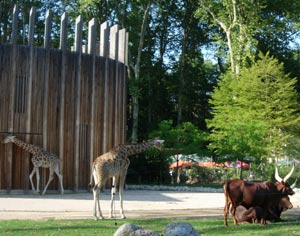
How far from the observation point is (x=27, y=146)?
19859 millimetres

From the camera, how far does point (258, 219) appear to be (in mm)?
11766

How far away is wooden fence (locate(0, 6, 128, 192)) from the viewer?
796 inches

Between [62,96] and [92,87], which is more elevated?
[92,87]

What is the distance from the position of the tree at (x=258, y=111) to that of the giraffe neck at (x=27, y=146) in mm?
10258

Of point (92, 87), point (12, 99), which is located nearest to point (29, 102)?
point (12, 99)

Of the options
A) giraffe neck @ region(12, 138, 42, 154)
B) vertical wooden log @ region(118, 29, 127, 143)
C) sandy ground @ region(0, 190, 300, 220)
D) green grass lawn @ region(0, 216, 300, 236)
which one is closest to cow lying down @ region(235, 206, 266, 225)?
green grass lawn @ region(0, 216, 300, 236)

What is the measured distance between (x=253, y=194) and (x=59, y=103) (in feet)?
37.2

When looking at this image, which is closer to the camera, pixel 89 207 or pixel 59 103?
pixel 89 207

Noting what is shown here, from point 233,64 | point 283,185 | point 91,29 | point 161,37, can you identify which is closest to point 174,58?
point 161,37

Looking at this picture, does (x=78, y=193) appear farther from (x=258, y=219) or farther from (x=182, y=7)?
(x=182, y=7)

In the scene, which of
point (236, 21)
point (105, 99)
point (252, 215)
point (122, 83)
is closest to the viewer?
point (252, 215)

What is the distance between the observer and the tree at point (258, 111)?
2648 cm

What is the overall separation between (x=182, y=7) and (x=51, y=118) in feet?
65.6

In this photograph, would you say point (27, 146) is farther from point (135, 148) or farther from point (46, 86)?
point (135, 148)
